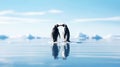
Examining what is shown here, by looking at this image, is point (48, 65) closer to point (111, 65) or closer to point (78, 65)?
point (78, 65)

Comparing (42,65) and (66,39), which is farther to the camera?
(66,39)

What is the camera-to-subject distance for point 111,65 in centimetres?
809

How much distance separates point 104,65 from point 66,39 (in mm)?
14161

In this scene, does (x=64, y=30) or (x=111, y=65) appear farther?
(x=64, y=30)

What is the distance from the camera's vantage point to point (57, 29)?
2158 centimetres

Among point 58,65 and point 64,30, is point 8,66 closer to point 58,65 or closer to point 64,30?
point 58,65

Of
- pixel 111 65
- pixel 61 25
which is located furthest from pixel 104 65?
pixel 61 25

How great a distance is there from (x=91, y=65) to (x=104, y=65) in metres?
0.32

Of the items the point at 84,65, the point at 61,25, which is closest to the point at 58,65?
the point at 84,65

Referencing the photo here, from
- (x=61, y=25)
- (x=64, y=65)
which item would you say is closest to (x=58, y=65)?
(x=64, y=65)

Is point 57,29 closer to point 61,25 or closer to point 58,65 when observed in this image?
point 61,25

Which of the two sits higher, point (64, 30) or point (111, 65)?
point (64, 30)

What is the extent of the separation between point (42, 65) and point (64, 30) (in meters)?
13.4

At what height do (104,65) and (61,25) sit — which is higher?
(61,25)
